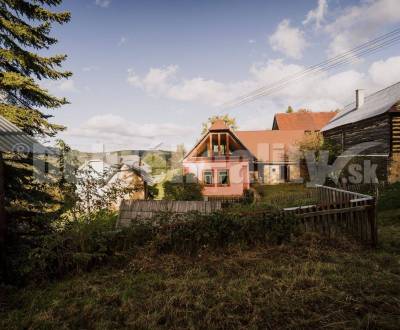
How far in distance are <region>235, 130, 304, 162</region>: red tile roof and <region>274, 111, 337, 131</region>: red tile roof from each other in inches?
201

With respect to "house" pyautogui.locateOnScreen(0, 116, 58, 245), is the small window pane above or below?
below

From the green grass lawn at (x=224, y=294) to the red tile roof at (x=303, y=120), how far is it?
35037 mm

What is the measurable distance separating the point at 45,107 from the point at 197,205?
7.33 metres

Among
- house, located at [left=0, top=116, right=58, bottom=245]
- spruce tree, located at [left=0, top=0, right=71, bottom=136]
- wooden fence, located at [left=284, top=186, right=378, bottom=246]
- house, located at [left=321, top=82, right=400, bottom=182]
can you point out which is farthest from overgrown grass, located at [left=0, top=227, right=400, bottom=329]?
house, located at [left=321, top=82, right=400, bottom=182]

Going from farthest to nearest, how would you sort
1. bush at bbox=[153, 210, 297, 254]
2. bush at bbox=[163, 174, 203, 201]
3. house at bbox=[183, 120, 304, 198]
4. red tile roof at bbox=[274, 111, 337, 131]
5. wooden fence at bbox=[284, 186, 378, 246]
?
red tile roof at bbox=[274, 111, 337, 131], house at bbox=[183, 120, 304, 198], bush at bbox=[163, 174, 203, 201], wooden fence at bbox=[284, 186, 378, 246], bush at bbox=[153, 210, 297, 254]

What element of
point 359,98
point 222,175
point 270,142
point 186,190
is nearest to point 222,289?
point 186,190

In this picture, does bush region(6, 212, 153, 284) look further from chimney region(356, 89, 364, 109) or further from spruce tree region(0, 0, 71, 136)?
chimney region(356, 89, 364, 109)

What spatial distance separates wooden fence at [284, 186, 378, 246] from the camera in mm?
6461

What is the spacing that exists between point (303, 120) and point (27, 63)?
37.4 metres

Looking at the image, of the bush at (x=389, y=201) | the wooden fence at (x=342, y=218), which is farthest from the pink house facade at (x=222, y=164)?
the wooden fence at (x=342, y=218)

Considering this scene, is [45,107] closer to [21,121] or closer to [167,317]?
[21,121]

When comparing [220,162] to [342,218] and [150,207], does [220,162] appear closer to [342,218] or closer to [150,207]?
[150,207]

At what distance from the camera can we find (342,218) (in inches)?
262

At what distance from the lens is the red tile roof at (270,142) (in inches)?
1230
